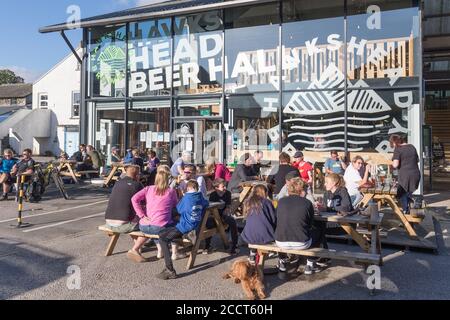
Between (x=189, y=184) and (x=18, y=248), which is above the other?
(x=189, y=184)

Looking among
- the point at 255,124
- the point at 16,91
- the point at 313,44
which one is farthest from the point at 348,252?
the point at 16,91

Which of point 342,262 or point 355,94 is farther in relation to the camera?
point 355,94

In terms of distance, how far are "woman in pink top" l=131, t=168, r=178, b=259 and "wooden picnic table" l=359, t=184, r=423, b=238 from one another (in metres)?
3.47

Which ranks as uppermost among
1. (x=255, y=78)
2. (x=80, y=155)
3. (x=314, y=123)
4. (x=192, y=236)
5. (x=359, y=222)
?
(x=255, y=78)

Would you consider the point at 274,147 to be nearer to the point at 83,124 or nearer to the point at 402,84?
the point at 402,84

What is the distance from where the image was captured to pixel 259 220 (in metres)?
5.40

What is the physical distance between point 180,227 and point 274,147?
286 inches

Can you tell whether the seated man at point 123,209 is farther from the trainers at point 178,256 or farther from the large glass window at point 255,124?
the large glass window at point 255,124

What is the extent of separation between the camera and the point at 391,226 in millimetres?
7816

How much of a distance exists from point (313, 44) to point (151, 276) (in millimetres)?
9205

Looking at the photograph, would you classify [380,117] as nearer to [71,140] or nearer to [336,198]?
[336,198]

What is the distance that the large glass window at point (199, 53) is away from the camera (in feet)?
44.6

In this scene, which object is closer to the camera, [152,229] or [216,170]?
[152,229]
